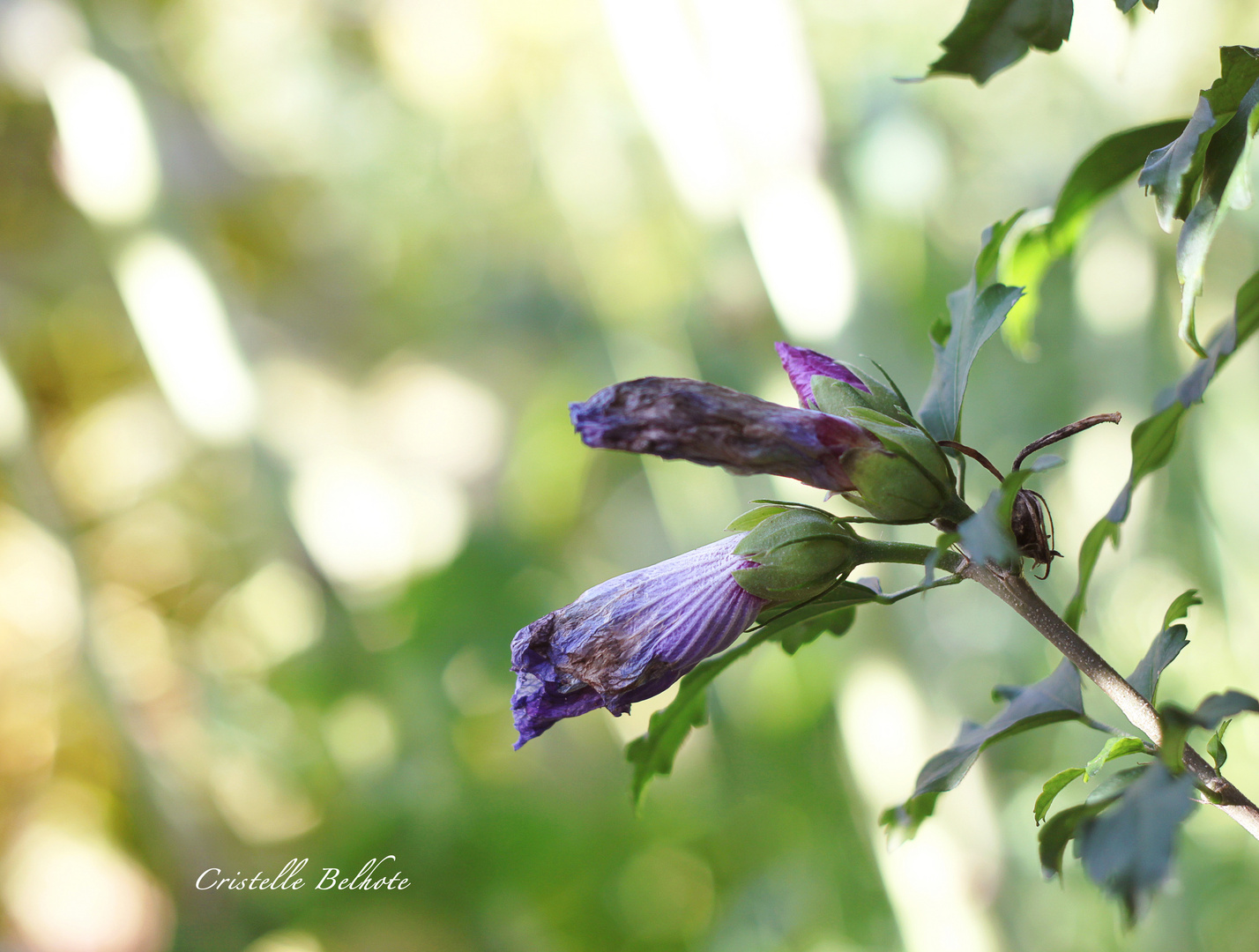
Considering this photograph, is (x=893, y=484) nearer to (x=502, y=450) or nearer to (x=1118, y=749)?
(x=1118, y=749)

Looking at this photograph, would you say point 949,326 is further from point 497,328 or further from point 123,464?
point 123,464

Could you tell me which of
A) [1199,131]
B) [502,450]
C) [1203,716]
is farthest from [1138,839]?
[502,450]

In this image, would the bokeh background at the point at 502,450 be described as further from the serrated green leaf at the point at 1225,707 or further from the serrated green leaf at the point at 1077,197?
the serrated green leaf at the point at 1225,707

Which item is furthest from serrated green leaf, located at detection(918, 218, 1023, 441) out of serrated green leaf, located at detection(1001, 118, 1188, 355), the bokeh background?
the bokeh background

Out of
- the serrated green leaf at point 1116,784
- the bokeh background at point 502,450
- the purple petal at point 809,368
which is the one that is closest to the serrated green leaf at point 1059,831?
the serrated green leaf at point 1116,784

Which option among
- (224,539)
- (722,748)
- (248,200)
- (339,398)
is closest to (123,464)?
(224,539)

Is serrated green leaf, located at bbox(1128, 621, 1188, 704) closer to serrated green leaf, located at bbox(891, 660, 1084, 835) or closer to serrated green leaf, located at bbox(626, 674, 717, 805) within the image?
serrated green leaf, located at bbox(891, 660, 1084, 835)
